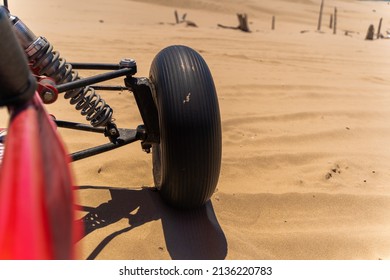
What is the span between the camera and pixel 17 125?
2.81 ft

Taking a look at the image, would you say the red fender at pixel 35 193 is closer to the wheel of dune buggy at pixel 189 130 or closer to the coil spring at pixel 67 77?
the wheel of dune buggy at pixel 189 130

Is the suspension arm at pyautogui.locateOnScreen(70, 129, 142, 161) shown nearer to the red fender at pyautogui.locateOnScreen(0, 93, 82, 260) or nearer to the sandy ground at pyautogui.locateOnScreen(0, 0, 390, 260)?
the sandy ground at pyautogui.locateOnScreen(0, 0, 390, 260)

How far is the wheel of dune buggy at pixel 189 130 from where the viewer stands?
1.91 m

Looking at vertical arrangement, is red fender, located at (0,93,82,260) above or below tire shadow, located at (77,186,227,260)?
above

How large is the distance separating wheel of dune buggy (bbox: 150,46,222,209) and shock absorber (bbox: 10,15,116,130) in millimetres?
399

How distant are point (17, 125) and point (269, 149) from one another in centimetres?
255

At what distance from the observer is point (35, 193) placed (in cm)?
77

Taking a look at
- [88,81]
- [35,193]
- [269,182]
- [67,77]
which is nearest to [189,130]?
[88,81]

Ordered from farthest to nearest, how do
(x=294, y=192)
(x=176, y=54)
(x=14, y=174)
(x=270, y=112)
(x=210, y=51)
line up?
(x=210, y=51)
(x=270, y=112)
(x=294, y=192)
(x=176, y=54)
(x=14, y=174)

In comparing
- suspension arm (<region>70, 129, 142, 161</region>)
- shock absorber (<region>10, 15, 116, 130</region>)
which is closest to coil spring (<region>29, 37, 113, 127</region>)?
shock absorber (<region>10, 15, 116, 130</region>)

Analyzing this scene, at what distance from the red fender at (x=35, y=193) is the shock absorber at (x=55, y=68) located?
1.19 m

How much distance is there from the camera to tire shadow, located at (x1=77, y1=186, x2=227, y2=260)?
2.02 m

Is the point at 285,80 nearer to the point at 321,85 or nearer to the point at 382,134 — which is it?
the point at 321,85

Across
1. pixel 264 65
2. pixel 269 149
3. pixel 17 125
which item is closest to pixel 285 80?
pixel 264 65
